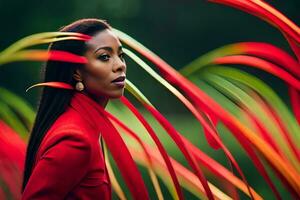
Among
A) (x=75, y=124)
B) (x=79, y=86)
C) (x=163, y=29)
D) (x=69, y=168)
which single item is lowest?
(x=69, y=168)

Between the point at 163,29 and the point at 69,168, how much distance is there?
2.88ft

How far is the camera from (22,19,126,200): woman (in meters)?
1.47

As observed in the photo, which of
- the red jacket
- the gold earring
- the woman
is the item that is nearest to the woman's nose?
the woman

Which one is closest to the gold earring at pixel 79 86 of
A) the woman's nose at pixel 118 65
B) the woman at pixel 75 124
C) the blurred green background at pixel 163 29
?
the woman at pixel 75 124

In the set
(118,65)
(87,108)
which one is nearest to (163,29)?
(118,65)

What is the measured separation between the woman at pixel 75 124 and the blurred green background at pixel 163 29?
0.47 m

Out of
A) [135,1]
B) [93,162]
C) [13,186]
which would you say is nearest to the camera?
[93,162]

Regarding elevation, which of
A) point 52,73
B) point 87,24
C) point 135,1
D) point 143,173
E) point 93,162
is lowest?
point 93,162

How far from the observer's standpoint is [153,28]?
2184 mm

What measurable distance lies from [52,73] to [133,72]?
0.56 metres

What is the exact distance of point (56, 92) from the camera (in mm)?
1620

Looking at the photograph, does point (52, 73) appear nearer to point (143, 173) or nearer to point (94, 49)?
point (94, 49)

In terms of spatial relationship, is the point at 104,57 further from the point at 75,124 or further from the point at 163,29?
the point at 163,29

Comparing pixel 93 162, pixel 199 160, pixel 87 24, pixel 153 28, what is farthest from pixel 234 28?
pixel 93 162
